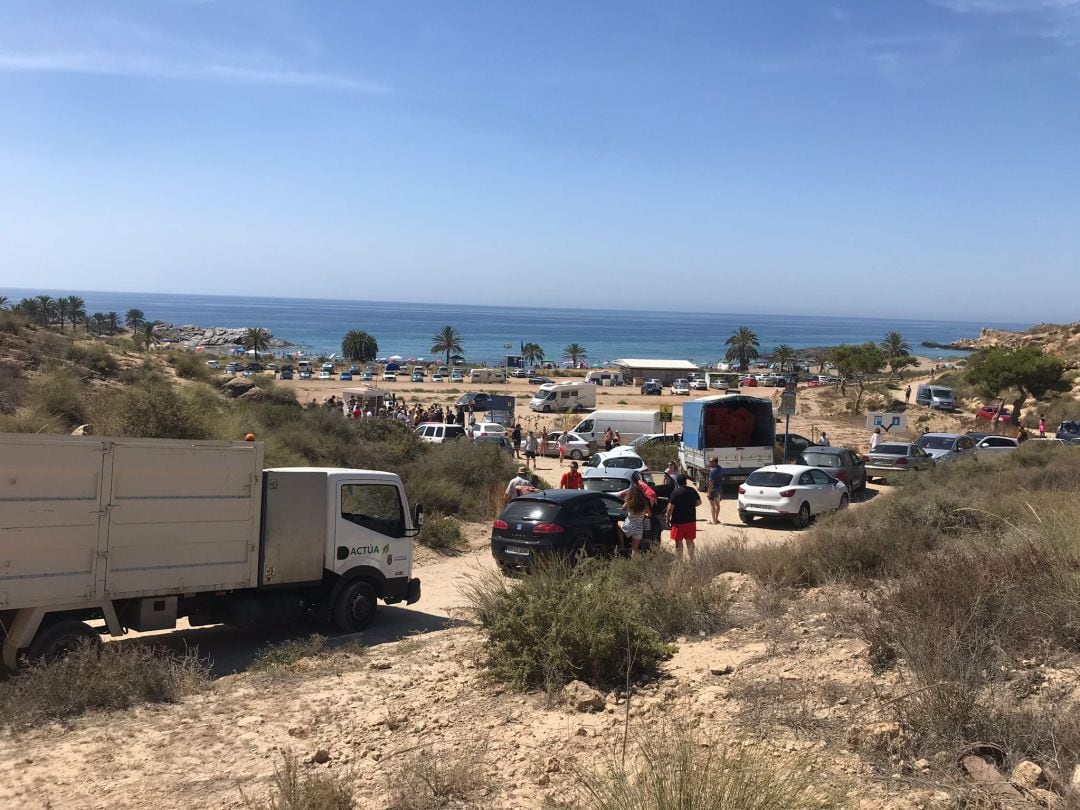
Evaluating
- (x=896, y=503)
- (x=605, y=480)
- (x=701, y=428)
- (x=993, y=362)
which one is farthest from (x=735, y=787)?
(x=993, y=362)

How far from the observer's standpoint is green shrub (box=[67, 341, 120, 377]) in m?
28.9

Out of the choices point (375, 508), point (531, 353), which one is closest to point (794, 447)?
point (375, 508)

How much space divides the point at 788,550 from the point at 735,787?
746 cm

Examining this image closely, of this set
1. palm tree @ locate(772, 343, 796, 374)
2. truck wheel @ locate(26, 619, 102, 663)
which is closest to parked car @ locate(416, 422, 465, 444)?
truck wheel @ locate(26, 619, 102, 663)

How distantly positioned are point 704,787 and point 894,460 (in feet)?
79.8

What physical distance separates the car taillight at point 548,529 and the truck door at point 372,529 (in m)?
2.24

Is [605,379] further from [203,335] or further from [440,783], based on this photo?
[203,335]

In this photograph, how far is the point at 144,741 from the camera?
6.28m

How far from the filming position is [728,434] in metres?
26.5

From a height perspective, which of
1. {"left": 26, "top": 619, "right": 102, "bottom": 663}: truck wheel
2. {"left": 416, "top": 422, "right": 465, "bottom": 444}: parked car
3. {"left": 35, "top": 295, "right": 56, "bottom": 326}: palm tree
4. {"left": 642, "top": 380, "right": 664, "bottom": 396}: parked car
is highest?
{"left": 35, "top": 295, "right": 56, "bottom": 326}: palm tree

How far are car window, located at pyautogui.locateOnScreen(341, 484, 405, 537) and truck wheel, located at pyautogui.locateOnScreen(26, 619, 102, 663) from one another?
3.15 m

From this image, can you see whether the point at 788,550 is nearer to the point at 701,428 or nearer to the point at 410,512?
the point at 410,512

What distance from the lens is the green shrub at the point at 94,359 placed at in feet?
94.7

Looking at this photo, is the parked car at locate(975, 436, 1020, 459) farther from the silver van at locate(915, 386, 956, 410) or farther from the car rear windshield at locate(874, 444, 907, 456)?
the silver van at locate(915, 386, 956, 410)
